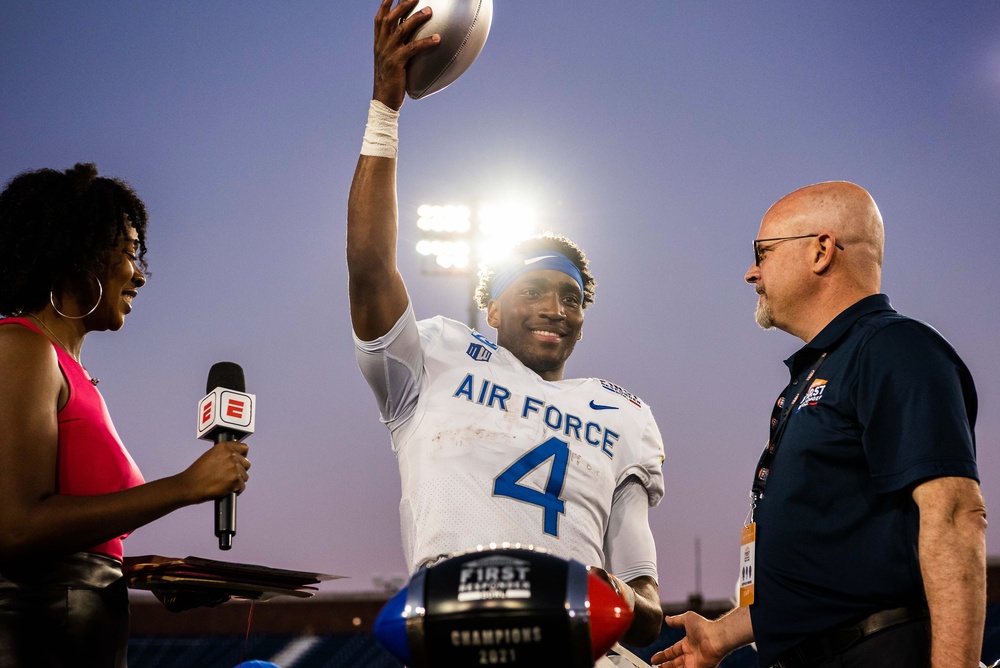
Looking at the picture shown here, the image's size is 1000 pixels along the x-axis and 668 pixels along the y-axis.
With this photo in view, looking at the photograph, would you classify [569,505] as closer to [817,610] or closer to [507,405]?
[507,405]

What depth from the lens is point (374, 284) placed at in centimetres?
279

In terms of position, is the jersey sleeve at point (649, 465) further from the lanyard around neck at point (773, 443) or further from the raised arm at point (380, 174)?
the raised arm at point (380, 174)

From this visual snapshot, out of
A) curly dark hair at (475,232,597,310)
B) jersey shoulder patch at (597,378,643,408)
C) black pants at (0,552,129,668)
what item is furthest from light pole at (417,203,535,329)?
black pants at (0,552,129,668)

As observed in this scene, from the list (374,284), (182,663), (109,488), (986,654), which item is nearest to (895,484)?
(374,284)

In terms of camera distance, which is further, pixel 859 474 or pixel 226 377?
pixel 226 377

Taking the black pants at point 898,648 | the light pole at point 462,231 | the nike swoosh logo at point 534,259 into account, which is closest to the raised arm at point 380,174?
the nike swoosh logo at point 534,259

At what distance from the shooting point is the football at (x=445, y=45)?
9.21 ft

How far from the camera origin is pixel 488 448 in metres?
3.01

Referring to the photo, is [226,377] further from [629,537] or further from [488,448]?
[629,537]

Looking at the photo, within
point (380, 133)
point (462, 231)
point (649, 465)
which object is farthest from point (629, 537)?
point (462, 231)

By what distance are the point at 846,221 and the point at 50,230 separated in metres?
2.32

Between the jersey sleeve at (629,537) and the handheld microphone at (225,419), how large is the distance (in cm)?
149

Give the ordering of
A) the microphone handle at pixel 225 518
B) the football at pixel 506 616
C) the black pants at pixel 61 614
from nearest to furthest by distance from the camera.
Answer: the football at pixel 506 616 < the black pants at pixel 61 614 < the microphone handle at pixel 225 518

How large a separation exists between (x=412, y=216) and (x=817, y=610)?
927 cm
